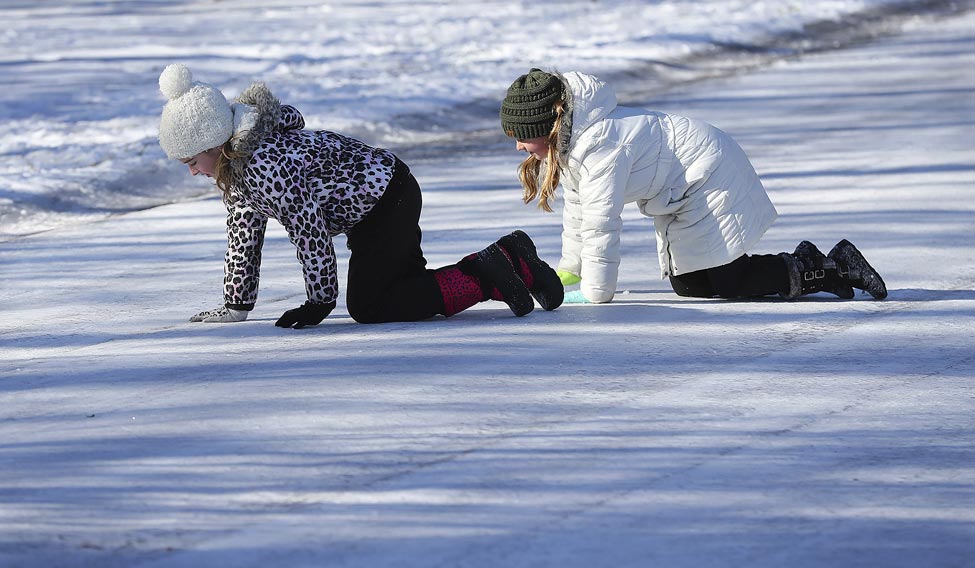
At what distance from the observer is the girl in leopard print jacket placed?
14.6 feet

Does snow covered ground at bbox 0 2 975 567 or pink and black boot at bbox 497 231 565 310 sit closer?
snow covered ground at bbox 0 2 975 567

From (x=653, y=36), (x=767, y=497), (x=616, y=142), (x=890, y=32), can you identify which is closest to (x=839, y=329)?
(x=616, y=142)

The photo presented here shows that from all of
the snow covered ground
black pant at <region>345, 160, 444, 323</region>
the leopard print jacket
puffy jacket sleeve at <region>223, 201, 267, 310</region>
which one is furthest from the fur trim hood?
the snow covered ground

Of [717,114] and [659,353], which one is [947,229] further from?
[717,114]

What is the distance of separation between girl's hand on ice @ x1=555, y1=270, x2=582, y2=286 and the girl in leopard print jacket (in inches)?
17.3

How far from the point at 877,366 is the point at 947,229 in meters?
2.37

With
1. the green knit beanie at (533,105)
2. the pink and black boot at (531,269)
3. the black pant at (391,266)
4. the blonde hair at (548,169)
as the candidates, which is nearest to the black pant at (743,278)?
the pink and black boot at (531,269)

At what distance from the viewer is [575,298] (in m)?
5.07

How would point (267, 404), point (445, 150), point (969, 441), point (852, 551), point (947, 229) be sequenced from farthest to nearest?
point (445, 150) < point (947, 229) < point (267, 404) < point (969, 441) < point (852, 551)

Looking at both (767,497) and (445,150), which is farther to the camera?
(445,150)

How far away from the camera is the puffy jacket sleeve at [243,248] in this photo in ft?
15.6

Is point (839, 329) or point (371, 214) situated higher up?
point (371, 214)

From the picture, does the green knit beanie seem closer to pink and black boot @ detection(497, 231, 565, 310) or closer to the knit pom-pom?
pink and black boot @ detection(497, 231, 565, 310)

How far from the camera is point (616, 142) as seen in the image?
15.4 ft
